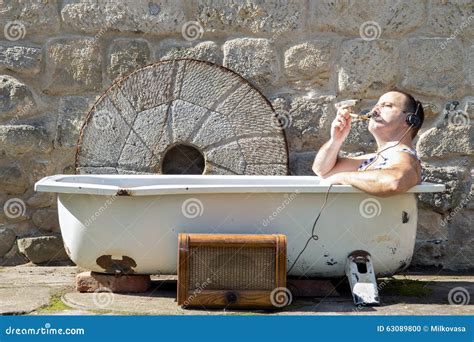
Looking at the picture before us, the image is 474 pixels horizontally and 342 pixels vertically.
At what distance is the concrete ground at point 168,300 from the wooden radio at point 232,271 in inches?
2.0

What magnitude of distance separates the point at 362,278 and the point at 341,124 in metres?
0.76

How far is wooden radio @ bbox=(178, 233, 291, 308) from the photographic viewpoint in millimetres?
3125

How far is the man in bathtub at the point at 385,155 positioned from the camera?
→ 3291 mm

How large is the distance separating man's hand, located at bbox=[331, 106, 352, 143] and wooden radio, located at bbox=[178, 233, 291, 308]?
73cm

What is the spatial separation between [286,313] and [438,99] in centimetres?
175

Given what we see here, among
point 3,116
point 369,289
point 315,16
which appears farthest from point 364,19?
point 3,116
